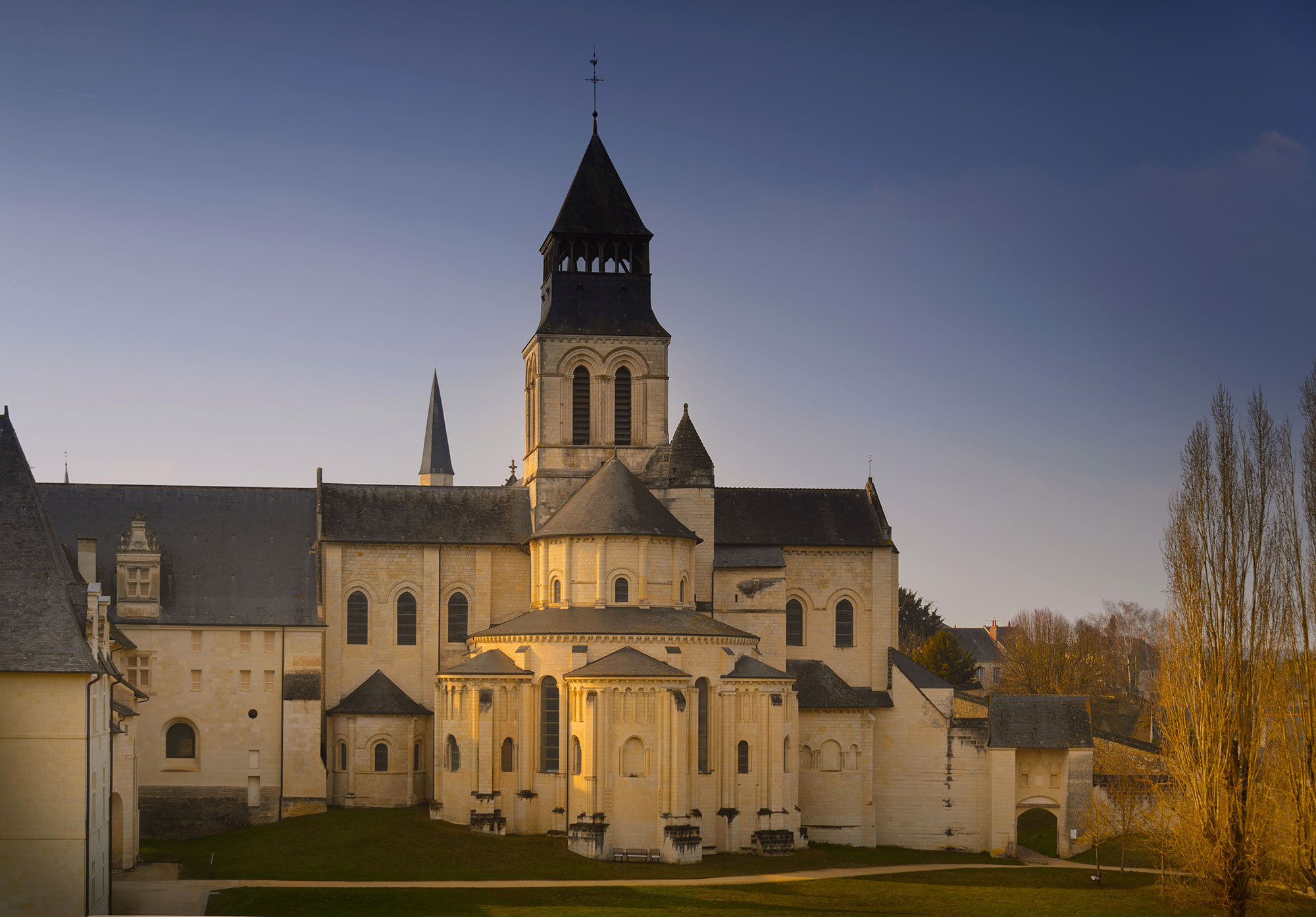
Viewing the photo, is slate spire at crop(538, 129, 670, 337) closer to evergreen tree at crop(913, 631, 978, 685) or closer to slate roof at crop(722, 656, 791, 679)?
slate roof at crop(722, 656, 791, 679)

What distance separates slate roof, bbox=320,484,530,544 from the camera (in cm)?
5900

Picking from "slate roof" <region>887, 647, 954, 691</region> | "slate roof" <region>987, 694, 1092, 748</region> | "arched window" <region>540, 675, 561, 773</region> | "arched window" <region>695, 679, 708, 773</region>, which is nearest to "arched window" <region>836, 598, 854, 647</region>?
"slate roof" <region>887, 647, 954, 691</region>

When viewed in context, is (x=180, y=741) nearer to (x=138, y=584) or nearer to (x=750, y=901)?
(x=138, y=584)

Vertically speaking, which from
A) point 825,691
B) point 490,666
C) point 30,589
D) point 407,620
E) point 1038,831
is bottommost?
point 1038,831

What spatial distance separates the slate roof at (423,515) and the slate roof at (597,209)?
41.2 feet

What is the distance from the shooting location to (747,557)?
196ft

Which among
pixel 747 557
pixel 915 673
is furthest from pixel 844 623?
pixel 747 557

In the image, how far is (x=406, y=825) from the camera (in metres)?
50.6

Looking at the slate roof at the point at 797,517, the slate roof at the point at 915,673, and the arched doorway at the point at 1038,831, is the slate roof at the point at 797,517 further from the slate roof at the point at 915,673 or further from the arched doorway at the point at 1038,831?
the arched doorway at the point at 1038,831

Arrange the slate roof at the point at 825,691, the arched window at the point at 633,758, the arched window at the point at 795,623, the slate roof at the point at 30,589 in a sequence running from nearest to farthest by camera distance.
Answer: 1. the slate roof at the point at 30,589
2. the arched window at the point at 633,758
3. the slate roof at the point at 825,691
4. the arched window at the point at 795,623

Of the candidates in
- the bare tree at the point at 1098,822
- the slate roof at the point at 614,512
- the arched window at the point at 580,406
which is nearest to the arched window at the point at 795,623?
the slate roof at the point at 614,512

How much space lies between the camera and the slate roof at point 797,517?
60.6m

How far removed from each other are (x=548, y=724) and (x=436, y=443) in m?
63.9

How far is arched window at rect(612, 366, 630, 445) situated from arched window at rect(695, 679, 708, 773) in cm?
1463
